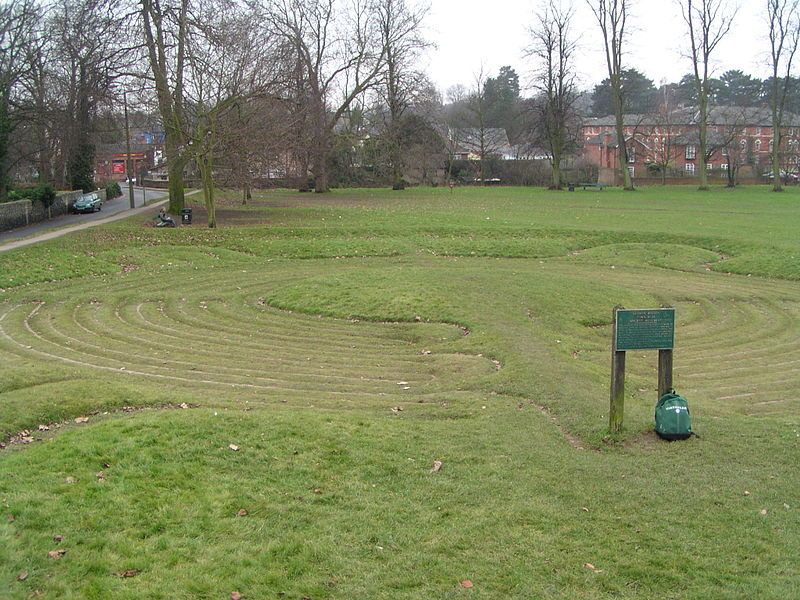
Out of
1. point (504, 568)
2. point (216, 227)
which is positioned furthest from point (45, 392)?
point (216, 227)

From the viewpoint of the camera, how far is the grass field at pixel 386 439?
5.95 metres

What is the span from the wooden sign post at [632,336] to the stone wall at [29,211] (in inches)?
1345

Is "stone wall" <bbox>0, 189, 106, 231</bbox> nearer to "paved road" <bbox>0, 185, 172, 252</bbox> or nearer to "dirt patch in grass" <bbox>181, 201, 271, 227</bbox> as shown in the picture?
"paved road" <bbox>0, 185, 172, 252</bbox>

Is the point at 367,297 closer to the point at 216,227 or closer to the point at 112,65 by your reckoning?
the point at 216,227

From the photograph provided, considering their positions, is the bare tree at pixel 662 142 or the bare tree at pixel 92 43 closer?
the bare tree at pixel 92 43

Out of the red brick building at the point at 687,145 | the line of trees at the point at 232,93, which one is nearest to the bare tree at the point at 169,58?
the line of trees at the point at 232,93

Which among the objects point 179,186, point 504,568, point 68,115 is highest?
point 68,115

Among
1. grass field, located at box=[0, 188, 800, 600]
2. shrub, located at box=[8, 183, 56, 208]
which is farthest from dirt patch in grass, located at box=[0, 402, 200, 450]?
shrub, located at box=[8, 183, 56, 208]

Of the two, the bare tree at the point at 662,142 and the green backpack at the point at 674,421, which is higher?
the bare tree at the point at 662,142

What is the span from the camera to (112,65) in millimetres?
35500

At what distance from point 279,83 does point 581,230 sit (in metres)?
16.6

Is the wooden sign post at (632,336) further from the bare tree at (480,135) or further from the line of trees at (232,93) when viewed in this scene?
the bare tree at (480,135)

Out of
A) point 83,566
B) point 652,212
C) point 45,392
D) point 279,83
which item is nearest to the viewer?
point 83,566

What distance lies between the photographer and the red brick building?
86875mm
